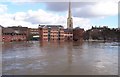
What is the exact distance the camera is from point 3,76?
15.6m

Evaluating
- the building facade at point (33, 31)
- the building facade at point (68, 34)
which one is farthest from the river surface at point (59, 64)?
the building facade at point (33, 31)

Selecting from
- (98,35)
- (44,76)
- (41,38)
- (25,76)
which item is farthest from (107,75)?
(98,35)

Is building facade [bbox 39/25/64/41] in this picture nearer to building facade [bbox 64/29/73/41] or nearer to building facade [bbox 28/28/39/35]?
building facade [bbox 64/29/73/41]

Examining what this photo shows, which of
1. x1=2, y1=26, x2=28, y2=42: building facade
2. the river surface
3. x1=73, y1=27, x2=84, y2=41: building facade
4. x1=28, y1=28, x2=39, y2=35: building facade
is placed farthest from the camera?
x1=28, y1=28, x2=39, y2=35: building facade

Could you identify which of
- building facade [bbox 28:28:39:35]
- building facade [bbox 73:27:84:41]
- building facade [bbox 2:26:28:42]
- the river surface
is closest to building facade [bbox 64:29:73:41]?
building facade [bbox 73:27:84:41]

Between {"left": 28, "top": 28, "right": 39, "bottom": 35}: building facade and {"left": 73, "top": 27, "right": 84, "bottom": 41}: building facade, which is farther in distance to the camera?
{"left": 28, "top": 28, "right": 39, "bottom": 35}: building facade

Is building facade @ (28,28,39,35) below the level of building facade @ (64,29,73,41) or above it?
above

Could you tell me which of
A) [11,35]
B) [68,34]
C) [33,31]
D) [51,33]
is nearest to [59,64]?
[11,35]

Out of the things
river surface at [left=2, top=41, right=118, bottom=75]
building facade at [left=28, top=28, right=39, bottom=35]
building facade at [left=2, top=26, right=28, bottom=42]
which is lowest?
river surface at [left=2, top=41, right=118, bottom=75]

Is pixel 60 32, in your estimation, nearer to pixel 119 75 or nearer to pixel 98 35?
pixel 98 35

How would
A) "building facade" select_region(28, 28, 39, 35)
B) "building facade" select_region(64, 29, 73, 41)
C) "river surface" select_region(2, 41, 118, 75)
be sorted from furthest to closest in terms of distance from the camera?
"building facade" select_region(28, 28, 39, 35) < "building facade" select_region(64, 29, 73, 41) < "river surface" select_region(2, 41, 118, 75)

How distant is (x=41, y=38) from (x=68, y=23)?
25.0m

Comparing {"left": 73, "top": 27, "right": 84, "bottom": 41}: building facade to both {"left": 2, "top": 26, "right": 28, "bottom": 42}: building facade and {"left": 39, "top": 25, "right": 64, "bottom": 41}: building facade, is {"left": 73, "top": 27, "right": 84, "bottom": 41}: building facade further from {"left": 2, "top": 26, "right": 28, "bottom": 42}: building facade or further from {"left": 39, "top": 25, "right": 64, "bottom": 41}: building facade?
{"left": 2, "top": 26, "right": 28, "bottom": 42}: building facade

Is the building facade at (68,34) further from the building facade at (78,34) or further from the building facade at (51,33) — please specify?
Answer: the building facade at (51,33)
